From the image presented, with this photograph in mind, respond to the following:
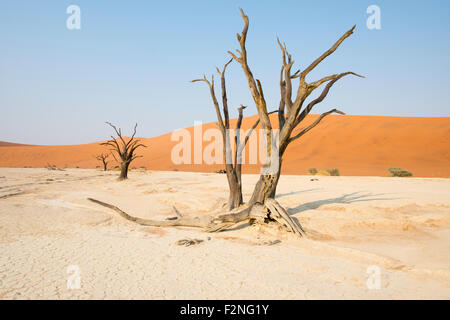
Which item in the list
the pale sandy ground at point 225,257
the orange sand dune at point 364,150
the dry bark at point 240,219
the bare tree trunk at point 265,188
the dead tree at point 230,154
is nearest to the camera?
the pale sandy ground at point 225,257

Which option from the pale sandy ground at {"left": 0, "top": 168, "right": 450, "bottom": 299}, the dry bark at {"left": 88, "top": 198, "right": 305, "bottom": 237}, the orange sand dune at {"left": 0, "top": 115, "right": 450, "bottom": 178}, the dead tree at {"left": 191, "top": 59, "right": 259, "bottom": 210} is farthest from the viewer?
the orange sand dune at {"left": 0, "top": 115, "right": 450, "bottom": 178}

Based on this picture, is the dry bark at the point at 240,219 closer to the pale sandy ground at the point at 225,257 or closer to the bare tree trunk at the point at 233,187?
the pale sandy ground at the point at 225,257

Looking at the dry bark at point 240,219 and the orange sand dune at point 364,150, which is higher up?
the orange sand dune at point 364,150

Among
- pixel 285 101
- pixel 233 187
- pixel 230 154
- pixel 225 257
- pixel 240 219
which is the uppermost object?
pixel 285 101

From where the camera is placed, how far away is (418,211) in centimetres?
613

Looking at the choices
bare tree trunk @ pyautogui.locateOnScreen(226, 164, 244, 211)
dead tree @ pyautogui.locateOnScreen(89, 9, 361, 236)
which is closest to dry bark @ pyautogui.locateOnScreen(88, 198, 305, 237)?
dead tree @ pyautogui.locateOnScreen(89, 9, 361, 236)

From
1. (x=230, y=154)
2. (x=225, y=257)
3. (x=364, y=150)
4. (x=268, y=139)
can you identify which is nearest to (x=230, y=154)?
(x=230, y=154)

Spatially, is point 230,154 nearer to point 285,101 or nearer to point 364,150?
point 285,101

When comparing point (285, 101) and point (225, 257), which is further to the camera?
point (285, 101)

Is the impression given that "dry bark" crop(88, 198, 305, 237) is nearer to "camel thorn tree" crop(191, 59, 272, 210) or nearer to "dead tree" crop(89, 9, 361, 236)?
"dead tree" crop(89, 9, 361, 236)

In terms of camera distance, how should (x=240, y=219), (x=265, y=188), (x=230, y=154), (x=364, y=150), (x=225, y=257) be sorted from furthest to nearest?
1. (x=364, y=150)
2. (x=230, y=154)
3. (x=265, y=188)
4. (x=240, y=219)
5. (x=225, y=257)

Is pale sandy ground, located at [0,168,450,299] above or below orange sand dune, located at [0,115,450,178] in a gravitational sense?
below

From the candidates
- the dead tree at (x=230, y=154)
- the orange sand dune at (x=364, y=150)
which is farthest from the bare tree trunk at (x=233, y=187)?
the orange sand dune at (x=364, y=150)
